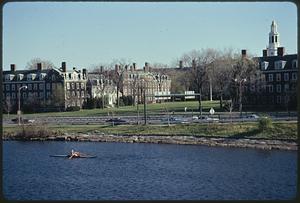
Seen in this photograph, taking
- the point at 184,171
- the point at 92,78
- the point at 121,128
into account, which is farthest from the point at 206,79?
the point at 184,171

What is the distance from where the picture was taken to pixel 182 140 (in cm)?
2961

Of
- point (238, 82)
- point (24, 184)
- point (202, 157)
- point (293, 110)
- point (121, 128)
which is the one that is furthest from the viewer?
point (238, 82)

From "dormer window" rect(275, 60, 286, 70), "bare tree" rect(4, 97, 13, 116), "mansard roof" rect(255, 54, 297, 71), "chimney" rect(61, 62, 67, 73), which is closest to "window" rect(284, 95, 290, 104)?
"mansard roof" rect(255, 54, 297, 71)

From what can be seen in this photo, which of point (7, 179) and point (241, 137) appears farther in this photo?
point (241, 137)

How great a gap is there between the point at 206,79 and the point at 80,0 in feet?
174

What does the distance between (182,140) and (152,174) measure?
996 cm

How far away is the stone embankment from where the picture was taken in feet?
86.4

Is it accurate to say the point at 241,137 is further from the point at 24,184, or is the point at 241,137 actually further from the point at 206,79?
the point at 206,79

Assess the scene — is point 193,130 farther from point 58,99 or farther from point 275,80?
point 58,99

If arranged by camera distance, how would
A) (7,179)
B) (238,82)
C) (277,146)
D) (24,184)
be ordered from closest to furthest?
(24,184), (7,179), (277,146), (238,82)

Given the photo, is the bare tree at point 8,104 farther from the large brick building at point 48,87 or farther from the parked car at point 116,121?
the parked car at point 116,121

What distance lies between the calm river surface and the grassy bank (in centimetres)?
243

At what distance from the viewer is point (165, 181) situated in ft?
60.3

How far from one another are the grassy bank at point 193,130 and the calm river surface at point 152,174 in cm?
243
